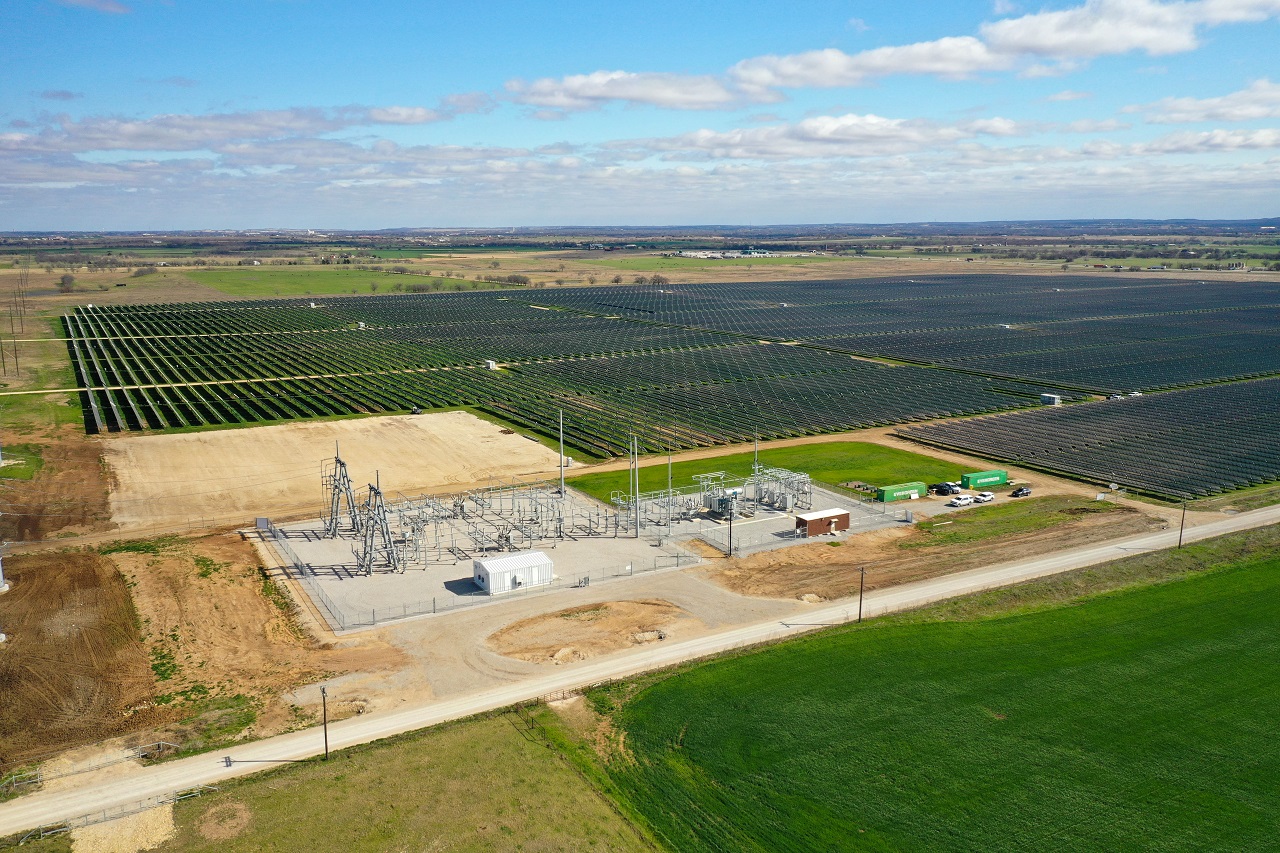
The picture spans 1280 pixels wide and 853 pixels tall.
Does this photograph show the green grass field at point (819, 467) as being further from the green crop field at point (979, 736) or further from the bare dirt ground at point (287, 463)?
the green crop field at point (979, 736)

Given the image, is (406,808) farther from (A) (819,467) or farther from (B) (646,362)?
(B) (646,362)

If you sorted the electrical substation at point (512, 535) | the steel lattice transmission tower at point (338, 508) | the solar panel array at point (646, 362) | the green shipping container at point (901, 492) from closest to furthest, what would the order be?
the electrical substation at point (512, 535), the steel lattice transmission tower at point (338, 508), the green shipping container at point (901, 492), the solar panel array at point (646, 362)

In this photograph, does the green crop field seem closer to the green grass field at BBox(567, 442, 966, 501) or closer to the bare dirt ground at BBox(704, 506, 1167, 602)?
the bare dirt ground at BBox(704, 506, 1167, 602)

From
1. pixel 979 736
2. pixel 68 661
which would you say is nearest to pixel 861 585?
pixel 979 736

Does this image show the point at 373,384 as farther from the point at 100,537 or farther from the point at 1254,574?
the point at 1254,574

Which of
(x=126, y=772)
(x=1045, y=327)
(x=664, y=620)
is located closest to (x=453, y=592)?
(x=664, y=620)

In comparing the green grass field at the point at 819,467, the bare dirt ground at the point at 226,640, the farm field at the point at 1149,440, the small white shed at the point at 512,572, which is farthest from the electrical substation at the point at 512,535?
the farm field at the point at 1149,440

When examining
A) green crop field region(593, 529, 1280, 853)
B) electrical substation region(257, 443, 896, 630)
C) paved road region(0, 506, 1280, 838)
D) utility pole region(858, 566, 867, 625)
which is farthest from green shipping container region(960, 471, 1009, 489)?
green crop field region(593, 529, 1280, 853)
